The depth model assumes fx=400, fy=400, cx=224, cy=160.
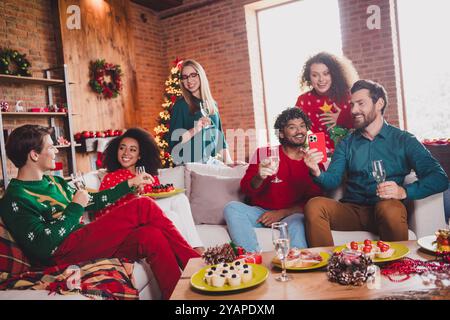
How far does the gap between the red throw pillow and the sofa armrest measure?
2.05 meters

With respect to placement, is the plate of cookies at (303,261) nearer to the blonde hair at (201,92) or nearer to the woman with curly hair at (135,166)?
the woman with curly hair at (135,166)

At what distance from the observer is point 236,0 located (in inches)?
247

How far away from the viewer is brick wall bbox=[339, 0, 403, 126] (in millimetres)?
5105

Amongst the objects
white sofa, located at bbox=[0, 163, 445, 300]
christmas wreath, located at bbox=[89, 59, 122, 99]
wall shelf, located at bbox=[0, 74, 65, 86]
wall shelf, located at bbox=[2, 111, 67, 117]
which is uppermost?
christmas wreath, located at bbox=[89, 59, 122, 99]

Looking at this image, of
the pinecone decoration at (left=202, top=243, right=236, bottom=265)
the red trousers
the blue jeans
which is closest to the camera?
the pinecone decoration at (left=202, top=243, right=236, bottom=265)

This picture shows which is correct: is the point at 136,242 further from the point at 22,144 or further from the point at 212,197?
the point at 212,197

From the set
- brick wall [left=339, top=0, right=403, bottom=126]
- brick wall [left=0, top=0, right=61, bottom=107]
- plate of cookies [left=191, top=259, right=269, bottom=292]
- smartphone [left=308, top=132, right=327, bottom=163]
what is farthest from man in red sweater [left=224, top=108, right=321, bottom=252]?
brick wall [left=0, top=0, right=61, bottom=107]

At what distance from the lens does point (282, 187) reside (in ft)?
8.54

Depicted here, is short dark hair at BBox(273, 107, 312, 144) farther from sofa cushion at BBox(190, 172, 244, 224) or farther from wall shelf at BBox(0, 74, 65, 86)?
wall shelf at BBox(0, 74, 65, 86)

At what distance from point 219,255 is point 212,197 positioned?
4.12ft

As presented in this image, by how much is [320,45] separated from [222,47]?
1.55 metres

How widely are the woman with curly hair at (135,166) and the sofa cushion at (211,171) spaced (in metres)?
0.26
